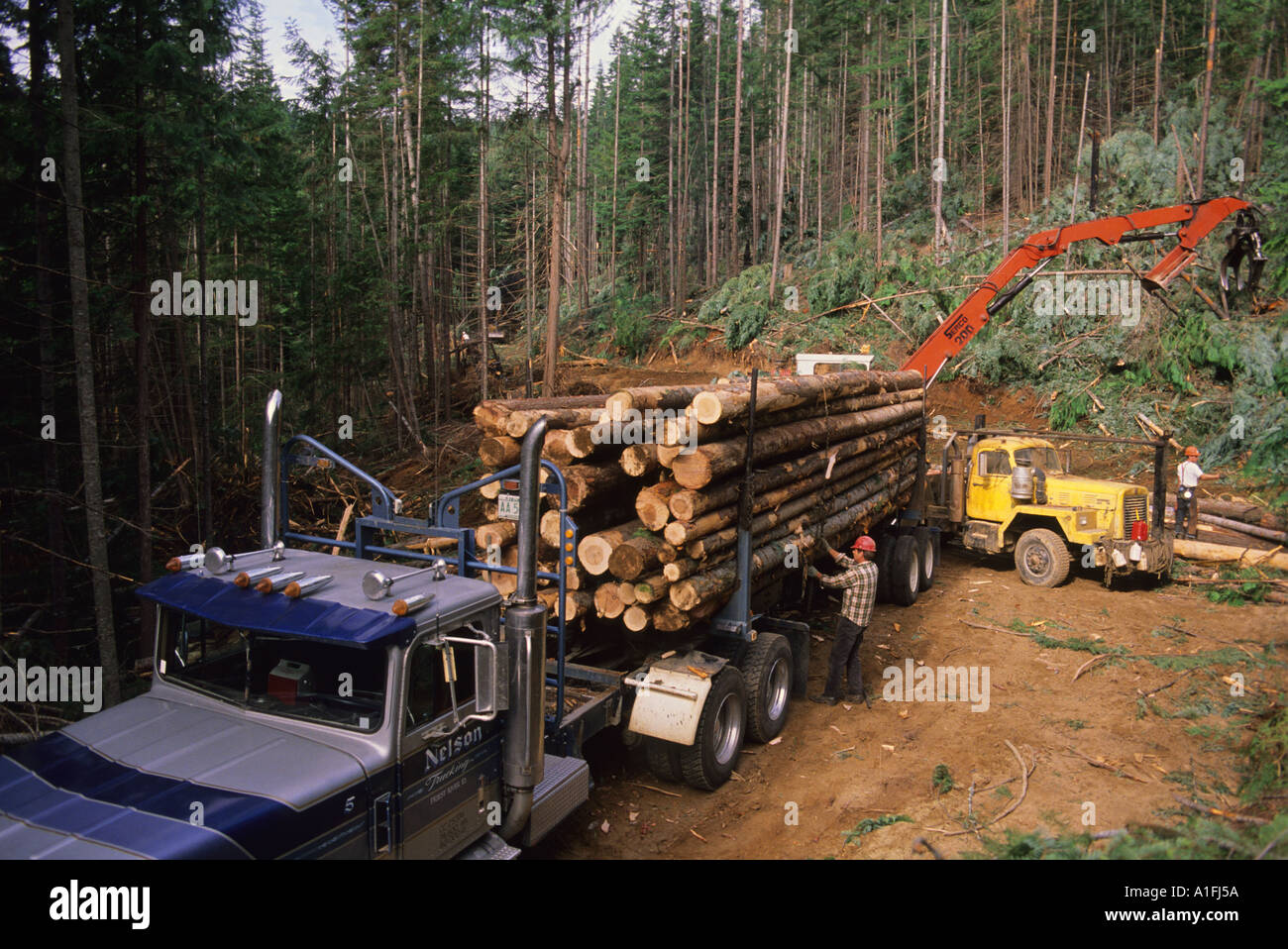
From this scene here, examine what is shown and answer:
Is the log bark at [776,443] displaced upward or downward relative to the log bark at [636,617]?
upward

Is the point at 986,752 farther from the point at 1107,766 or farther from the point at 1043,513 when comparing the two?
the point at 1043,513

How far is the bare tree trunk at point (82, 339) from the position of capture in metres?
8.59

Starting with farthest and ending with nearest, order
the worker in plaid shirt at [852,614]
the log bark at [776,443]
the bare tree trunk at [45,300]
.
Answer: the bare tree trunk at [45,300], the worker in plaid shirt at [852,614], the log bark at [776,443]

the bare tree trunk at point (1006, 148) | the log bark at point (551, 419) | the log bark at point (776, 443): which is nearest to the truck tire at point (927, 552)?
the log bark at point (776, 443)

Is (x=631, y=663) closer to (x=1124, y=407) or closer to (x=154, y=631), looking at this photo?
(x=154, y=631)

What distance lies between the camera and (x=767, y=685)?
26.8 ft

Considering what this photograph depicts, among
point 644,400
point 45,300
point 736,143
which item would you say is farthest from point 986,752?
point 736,143

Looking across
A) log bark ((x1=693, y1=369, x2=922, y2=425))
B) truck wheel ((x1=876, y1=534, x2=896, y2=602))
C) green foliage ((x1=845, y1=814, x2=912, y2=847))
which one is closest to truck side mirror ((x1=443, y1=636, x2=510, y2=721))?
log bark ((x1=693, y1=369, x2=922, y2=425))

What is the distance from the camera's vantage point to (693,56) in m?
40.1

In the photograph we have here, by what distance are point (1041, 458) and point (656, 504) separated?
31.5ft

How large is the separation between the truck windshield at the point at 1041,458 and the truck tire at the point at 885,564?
2802 millimetres

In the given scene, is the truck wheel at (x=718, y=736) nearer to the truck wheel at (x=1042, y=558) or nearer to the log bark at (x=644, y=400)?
the log bark at (x=644, y=400)

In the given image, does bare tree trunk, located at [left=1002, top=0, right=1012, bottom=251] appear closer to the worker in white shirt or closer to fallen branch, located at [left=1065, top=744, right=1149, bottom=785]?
the worker in white shirt
